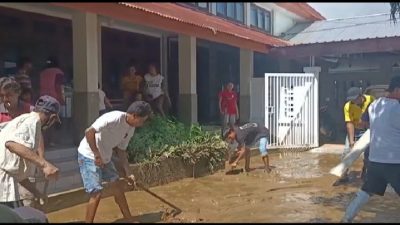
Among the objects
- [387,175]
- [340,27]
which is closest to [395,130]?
[387,175]

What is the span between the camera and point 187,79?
1281 centimetres

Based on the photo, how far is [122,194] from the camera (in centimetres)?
595

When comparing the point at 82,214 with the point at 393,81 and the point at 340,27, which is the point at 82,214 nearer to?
the point at 393,81

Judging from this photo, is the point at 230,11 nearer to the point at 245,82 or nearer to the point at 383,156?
the point at 245,82

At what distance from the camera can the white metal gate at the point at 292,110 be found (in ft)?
45.4

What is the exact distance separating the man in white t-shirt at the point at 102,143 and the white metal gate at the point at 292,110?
27.8ft

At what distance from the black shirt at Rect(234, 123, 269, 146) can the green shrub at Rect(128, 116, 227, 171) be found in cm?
48

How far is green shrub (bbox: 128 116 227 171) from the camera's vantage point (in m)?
8.54

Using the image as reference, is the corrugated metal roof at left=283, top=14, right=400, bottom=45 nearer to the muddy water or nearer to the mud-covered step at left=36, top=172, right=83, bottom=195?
the muddy water

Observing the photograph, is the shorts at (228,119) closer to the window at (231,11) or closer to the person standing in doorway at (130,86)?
the person standing in doorway at (130,86)

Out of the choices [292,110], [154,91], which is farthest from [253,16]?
[154,91]

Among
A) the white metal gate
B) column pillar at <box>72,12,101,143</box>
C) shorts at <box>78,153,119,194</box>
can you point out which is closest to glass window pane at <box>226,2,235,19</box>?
the white metal gate

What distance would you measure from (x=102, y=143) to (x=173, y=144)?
144 inches

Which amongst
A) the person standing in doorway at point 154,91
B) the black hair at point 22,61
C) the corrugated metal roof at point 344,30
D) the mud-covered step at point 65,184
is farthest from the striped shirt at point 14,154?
the corrugated metal roof at point 344,30
